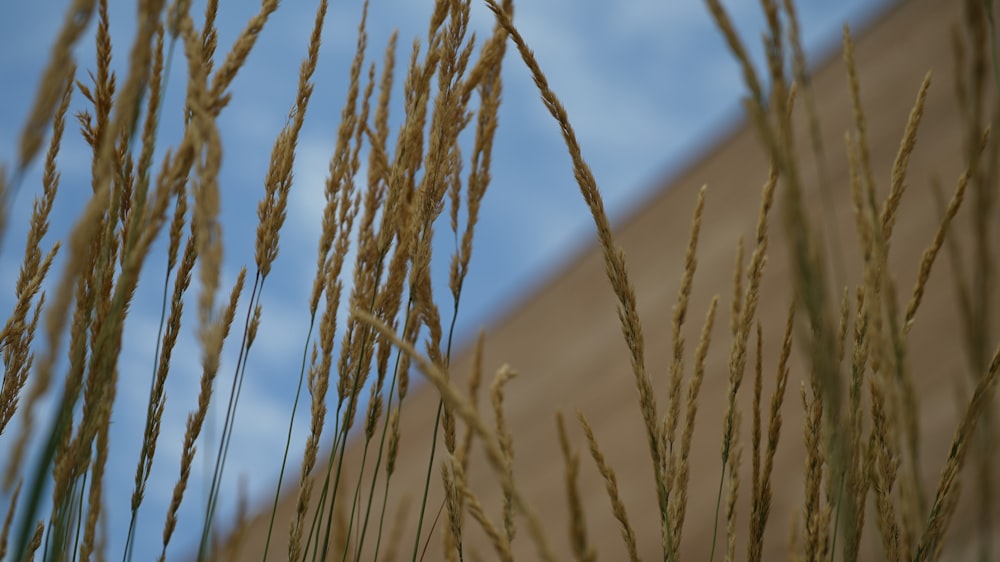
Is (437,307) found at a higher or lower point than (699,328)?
lower

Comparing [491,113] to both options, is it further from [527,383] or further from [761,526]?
[527,383]

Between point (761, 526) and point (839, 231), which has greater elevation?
point (839, 231)

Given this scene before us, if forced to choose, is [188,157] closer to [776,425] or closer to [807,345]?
[807,345]

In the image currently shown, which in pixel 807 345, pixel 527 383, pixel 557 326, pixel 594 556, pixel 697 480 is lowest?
pixel 594 556

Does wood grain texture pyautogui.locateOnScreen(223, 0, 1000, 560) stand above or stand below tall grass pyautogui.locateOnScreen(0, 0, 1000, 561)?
above

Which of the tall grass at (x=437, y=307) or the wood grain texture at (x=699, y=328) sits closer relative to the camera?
the tall grass at (x=437, y=307)

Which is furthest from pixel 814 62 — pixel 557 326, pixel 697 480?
pixel 697 480

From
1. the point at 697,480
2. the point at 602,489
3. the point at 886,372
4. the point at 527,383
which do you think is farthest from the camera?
the point at 527,383

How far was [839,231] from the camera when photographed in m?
4.19

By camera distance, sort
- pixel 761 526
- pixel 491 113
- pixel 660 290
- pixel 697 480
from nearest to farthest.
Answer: pixel 761 526 < pixel 491 113 < pixel 697 480 < pixel 660 290

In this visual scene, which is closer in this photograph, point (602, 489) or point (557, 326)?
point (602, 489)

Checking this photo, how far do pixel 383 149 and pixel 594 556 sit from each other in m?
0.82

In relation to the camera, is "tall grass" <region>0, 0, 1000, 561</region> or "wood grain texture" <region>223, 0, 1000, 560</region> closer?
"tall grass" <region>0, 0, 1000, 561</region>

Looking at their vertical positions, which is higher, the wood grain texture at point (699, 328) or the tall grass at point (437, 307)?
the wood grain texture at point (699, 328)
